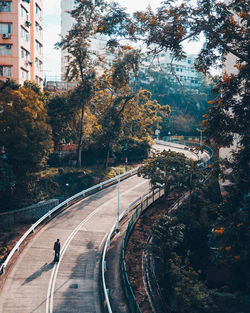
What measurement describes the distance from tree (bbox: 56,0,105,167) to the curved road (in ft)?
46.4

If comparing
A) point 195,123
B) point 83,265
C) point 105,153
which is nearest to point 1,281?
point 83,265

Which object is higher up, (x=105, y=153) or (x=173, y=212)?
(x=105, y=153)

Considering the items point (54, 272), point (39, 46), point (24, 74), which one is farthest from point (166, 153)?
point (39, 46)

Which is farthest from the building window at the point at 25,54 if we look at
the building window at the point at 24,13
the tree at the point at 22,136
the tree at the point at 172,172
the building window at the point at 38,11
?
the tree at the point at 172,172

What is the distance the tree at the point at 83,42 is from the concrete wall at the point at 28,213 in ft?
42.8

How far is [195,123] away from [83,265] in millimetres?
64795

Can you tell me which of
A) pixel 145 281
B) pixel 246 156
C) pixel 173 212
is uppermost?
pixel 246 156

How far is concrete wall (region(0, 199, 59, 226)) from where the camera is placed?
26.8m

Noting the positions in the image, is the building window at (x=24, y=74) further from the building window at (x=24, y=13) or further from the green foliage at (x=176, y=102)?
the green foliage at (x=176, y=102)

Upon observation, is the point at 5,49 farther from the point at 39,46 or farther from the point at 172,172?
the point at 172,172

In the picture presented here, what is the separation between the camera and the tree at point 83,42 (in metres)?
35.0

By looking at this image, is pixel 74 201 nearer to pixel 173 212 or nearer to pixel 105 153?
pixel 173 212

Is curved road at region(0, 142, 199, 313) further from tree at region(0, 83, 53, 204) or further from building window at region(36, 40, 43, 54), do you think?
building window at region(36, 40, 43, 54)

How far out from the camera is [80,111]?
135ft
